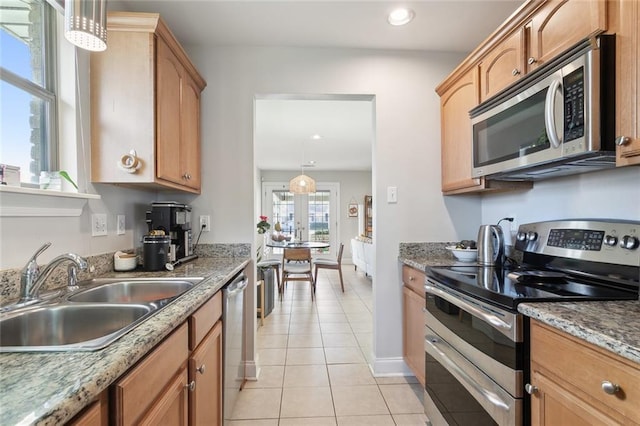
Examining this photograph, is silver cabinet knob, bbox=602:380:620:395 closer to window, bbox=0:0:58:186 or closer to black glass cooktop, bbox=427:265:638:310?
black glass cooktop, bbox=427:265:638:310

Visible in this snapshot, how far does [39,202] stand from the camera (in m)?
1.19

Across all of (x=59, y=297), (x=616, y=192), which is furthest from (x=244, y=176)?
(x=616, y=192)

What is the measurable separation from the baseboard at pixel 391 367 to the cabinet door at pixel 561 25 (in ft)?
6.63

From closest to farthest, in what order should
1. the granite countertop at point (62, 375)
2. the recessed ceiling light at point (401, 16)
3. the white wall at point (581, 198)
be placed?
the granite countertop at point (62, 375) < the white wall at point (581, 198) < the recessed ceiling light at point (401, 16)

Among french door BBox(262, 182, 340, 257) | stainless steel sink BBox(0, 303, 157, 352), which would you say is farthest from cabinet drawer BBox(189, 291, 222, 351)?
french door BBox(262, 182, 340, 257)

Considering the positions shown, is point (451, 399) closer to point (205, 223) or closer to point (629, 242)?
point (629, 242)

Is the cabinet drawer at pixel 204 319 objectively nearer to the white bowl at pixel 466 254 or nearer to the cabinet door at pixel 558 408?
the cabinet door at pixel 558 408

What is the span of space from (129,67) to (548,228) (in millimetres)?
2313

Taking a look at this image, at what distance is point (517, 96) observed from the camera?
146 cm

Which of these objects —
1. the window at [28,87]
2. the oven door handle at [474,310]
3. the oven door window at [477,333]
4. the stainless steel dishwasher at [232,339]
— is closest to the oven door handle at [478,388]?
the oven door window at [477,333]

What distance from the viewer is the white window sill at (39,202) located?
1.06m

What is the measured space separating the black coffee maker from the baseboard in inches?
62.0

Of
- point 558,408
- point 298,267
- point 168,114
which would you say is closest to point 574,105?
point 558,408

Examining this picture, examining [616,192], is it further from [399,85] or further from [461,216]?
[399,85]
